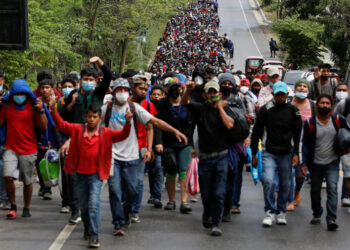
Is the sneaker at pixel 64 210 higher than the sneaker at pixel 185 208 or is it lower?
lower

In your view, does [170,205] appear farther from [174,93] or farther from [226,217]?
[174,93]

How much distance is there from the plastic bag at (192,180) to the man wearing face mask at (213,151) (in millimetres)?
450

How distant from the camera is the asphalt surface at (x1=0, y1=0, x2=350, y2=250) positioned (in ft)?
28.2

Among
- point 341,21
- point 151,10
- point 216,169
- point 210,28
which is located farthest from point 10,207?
point 210,28

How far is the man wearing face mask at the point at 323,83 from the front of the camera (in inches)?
533

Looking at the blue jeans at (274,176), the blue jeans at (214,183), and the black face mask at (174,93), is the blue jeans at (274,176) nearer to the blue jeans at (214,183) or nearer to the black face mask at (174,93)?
the blue jeans at (214,183)

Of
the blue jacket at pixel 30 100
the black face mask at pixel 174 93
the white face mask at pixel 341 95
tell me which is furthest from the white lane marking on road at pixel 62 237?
the white face mask at pixel 341 95

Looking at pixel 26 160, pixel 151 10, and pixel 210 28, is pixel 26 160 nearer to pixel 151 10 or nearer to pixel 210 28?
pixel 151 10

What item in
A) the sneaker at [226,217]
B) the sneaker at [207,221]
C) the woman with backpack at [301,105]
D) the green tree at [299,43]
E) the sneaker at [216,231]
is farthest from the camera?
the green tree at [299,43]

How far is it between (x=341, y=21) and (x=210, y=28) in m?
28.5

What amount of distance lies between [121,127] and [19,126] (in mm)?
1652

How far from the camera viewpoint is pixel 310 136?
982cm

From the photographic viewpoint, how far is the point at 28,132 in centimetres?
998

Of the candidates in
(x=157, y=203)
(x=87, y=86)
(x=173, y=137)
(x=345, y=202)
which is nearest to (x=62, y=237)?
(x=87, y=86)
